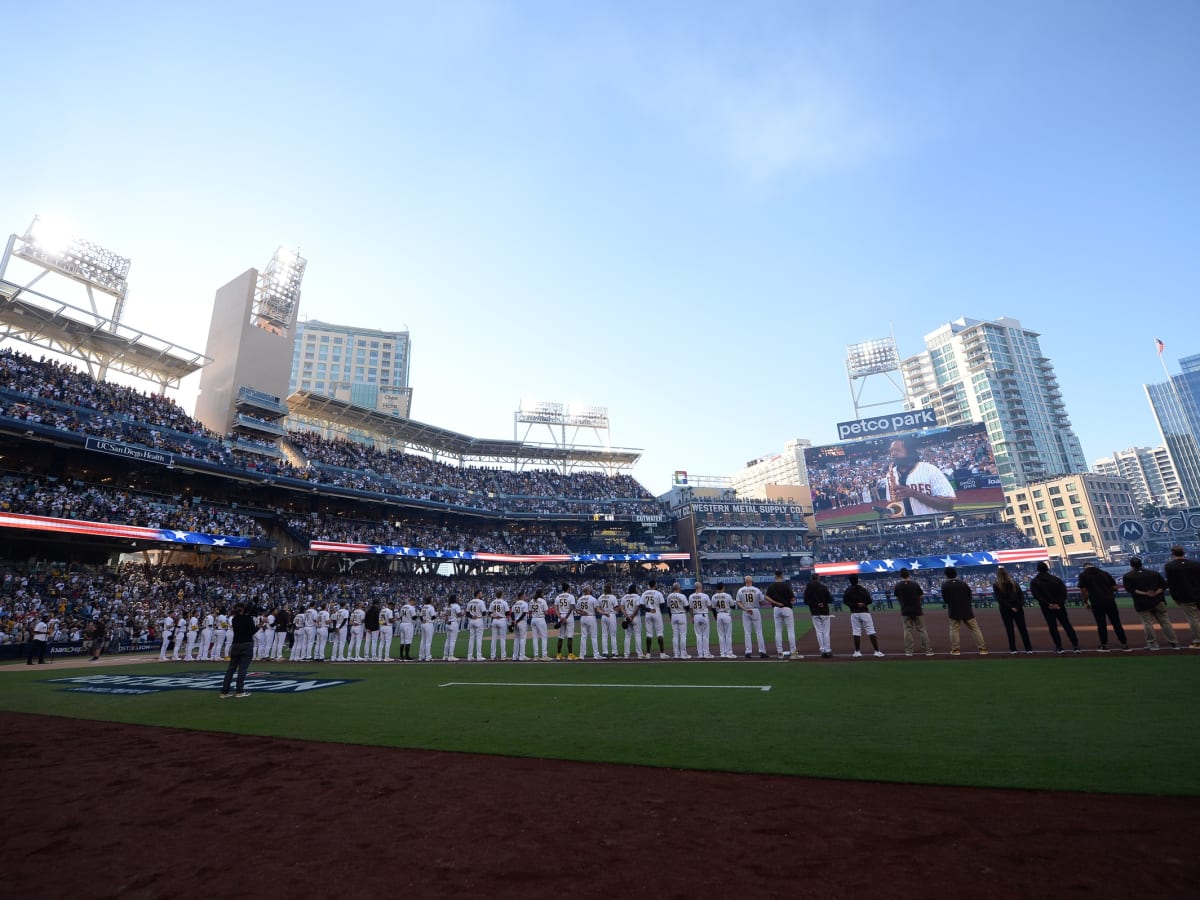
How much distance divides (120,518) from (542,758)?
35.9m

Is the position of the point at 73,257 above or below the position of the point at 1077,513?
above

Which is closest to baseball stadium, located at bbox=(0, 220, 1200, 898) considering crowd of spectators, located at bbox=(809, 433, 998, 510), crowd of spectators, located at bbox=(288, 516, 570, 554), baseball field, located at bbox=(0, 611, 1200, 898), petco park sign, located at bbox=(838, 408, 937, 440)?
baseball field, located at bbox=(0, 611, 1200, 898)

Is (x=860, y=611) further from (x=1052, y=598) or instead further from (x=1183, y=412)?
(x=1183, y=412)

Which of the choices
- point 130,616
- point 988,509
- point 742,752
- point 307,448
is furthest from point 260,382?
point 988,509

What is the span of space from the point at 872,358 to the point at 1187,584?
82038 mm

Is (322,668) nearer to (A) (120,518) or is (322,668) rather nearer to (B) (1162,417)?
(A) (120,518)

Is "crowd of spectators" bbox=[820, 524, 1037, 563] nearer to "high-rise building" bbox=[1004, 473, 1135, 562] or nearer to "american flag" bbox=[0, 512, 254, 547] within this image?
"high-rise building" bbox=[1004, 473, 1135, 562]

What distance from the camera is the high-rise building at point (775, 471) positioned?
172 metres

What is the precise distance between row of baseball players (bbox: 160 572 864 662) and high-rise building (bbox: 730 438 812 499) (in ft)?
497

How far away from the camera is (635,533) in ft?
212

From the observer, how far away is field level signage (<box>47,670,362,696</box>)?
13008mm

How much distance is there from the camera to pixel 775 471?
179625 mm

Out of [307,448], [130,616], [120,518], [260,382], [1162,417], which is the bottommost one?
[130,616]

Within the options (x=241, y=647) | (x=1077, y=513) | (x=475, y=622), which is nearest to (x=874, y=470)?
(x=1077, y=513)
